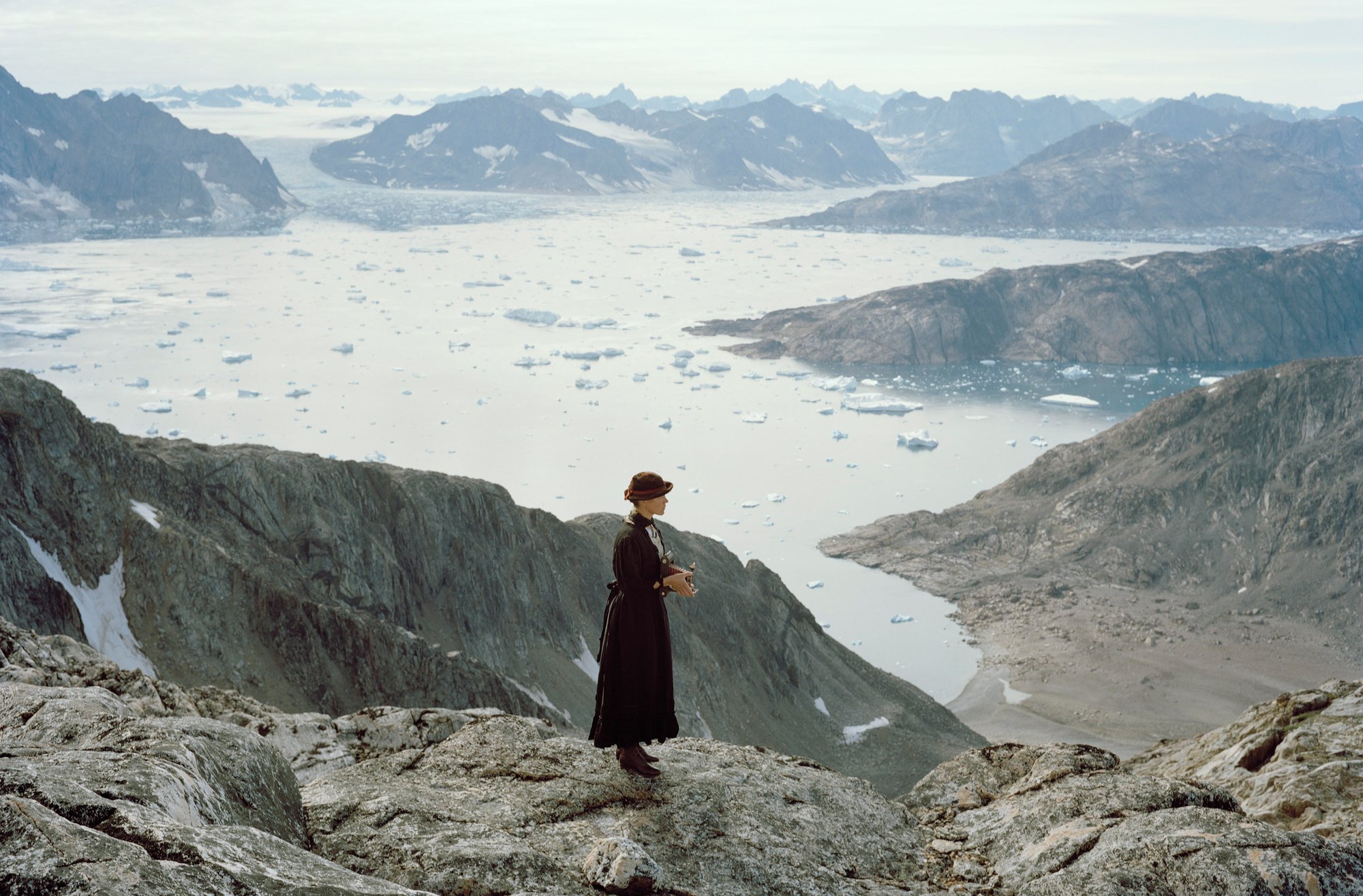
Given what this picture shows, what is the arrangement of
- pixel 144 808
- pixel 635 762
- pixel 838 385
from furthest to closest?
pixel 838 385
pixel 635 762
pixel 144 808

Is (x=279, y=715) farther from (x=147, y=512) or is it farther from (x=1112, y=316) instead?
(x=1112, y=316)

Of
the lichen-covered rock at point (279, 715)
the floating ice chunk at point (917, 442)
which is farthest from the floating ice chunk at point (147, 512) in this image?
the floating ice chunk at point (917, 442)

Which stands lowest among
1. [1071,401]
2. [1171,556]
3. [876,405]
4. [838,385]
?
[1171,556]

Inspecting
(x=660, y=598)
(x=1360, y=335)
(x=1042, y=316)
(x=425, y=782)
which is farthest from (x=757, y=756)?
(x=1360, y=335)

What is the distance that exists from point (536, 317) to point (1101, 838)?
128 meters

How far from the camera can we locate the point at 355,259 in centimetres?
18275

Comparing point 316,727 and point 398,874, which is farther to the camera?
point 316,727

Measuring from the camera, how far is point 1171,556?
7225 centimetres

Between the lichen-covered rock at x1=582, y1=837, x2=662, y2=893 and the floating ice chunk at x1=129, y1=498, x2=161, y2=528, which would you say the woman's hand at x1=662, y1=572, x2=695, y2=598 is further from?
the floating ice chunk at x1=129, y1=498, x2=161, y2=528

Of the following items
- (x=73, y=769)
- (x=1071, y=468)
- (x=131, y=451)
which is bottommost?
(x=1071, y=468)

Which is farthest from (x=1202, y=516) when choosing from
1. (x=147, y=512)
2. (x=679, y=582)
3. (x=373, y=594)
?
(x=679, y=582)

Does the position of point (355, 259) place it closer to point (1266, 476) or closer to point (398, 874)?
point (1266, 476)

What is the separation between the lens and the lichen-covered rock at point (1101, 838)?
812 centimetres

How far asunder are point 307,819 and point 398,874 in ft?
4.60
